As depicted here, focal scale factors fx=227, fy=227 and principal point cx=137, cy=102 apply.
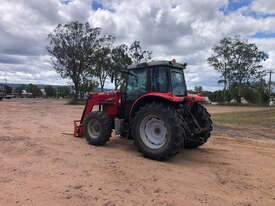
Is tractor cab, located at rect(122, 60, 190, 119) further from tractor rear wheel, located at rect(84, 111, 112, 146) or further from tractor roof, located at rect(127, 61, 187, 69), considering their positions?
A: tractor rear wheel, located at rect(84, 111, 112, 146)

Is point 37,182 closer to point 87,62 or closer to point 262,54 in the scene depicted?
point 87,62

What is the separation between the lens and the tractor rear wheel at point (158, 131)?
485 cm

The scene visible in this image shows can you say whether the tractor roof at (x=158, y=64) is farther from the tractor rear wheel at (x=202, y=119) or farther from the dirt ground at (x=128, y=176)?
the dirt ground at (x=128, y=176)

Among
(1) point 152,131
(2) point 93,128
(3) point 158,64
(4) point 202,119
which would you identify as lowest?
(2) point 93,128

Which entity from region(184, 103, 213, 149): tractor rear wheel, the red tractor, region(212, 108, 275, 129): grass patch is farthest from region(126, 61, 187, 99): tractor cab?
region(212, 108, 275, 129): grass patch

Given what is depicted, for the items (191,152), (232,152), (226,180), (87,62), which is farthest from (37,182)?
(87,62)

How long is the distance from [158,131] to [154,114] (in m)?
0.50

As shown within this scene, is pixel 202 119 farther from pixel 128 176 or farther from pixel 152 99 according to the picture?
pixel 128 176

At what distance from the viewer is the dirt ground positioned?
3.32 m

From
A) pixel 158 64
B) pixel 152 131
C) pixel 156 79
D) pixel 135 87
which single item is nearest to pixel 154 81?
pixel 156 79

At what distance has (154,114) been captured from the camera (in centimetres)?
522

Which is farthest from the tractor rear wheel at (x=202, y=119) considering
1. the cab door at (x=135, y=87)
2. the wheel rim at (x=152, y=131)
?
the cab door at (x=135, y=87)

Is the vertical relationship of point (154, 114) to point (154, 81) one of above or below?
below

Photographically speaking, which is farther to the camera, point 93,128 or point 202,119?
point 93,128
